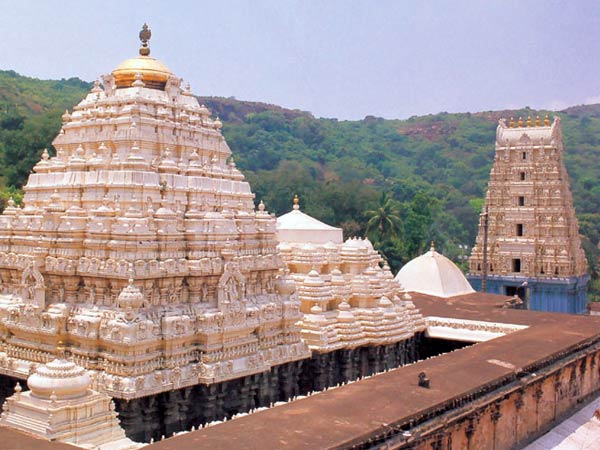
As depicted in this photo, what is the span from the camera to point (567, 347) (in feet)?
55.6

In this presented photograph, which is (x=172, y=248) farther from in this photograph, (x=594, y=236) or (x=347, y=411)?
(x=594, y=236)

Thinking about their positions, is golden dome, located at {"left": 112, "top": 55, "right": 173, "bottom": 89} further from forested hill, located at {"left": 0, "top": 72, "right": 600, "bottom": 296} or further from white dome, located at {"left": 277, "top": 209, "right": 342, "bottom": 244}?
forested hill, located at {"left": 0, "top": 72, "right": 600, "bottom": 296}

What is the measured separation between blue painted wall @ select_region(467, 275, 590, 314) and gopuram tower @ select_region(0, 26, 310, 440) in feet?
55.6

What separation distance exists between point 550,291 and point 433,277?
662 cm

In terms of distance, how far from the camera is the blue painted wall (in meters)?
29.1

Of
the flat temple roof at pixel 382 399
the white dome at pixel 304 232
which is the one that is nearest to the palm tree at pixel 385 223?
the white dome at pixel 304 232

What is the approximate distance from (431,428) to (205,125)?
7.58 m

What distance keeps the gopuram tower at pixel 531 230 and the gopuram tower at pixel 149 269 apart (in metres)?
17.0

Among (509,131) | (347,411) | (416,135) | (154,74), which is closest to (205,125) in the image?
(154,74)

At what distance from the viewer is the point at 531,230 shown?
2967cm

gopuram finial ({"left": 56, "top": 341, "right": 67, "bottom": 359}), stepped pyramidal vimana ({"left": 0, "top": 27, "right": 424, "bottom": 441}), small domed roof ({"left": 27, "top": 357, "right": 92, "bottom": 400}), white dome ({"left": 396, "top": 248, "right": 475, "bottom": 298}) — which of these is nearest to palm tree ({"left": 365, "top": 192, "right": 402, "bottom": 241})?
white dome ({"left": 396, "top": 248, "right": 475, "bottom": 298})

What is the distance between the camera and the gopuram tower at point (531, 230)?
1150 inches

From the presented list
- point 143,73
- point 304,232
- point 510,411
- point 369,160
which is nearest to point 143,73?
point 143,73

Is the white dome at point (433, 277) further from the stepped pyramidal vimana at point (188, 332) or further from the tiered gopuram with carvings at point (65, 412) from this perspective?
the tiered gopuram with carvings at point (65, 412)
